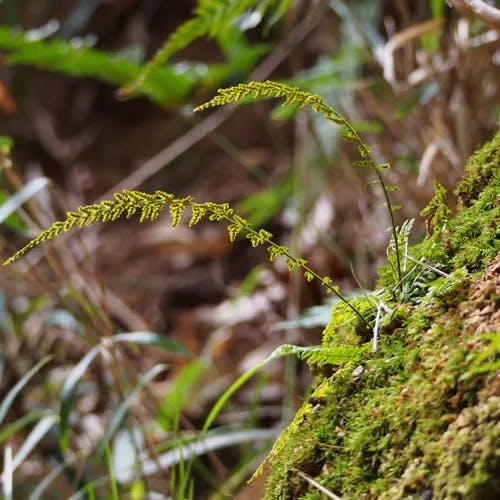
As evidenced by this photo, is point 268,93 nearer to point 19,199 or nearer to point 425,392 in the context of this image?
point 425,392

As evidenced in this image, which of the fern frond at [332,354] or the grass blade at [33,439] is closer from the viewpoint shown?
the fern frond at [332,354]

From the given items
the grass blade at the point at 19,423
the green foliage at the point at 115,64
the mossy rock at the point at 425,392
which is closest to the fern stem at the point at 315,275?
the mossy rock at the point at 425,392

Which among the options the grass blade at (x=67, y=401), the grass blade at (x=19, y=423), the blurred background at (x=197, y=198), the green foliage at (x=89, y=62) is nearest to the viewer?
the grass blade at (x=67, y=401)

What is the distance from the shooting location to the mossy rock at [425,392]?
470 millimetres

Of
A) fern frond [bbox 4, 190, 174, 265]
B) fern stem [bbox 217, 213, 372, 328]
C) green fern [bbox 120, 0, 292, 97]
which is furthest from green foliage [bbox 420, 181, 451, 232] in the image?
green fern [bbox 120, 0, 292, 97]

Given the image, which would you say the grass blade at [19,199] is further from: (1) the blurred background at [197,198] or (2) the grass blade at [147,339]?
Result: (2) the grass blade at [147,339]

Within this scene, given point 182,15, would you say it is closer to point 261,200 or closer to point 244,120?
point 244,120

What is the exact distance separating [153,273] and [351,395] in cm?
252

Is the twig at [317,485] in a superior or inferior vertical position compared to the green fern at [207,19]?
inferior

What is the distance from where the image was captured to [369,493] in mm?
519

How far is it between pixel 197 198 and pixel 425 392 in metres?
2.78

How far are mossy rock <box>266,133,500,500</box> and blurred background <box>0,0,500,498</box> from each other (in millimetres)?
70

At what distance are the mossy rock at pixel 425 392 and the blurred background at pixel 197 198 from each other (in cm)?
7

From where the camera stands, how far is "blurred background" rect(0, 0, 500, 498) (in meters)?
1.33
